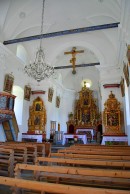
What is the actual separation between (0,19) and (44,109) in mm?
6511

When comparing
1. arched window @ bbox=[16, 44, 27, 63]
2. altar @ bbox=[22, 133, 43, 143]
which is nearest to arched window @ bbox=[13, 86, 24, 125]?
altar @ bbox=[22, 133, 43, 143]

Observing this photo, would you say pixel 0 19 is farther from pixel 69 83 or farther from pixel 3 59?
pixel 69 83

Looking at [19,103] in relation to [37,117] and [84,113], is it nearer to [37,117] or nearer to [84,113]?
[37,117]

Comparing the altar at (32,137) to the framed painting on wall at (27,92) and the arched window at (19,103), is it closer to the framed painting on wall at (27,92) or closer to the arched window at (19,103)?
the arched window at (19,103)

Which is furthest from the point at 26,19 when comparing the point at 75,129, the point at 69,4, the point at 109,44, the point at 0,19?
the point at 75,129

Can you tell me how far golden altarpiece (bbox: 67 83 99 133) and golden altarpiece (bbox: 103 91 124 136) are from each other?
23.9ft

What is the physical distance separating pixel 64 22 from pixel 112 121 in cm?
684

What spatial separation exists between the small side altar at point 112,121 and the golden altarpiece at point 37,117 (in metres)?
4.49

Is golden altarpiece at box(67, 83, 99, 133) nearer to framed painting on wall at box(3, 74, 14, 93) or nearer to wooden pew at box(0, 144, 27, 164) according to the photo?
framed painting on wall at box(3, 74, 14, 93)

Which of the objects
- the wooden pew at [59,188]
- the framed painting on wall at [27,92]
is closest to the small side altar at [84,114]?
the framed painting on wall at [27,92]

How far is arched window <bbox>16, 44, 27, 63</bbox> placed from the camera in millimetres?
11852

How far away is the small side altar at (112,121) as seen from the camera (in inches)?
395

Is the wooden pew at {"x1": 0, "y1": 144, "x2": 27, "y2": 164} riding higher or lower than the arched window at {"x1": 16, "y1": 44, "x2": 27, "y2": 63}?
lower

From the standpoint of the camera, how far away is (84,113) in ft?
61.7
